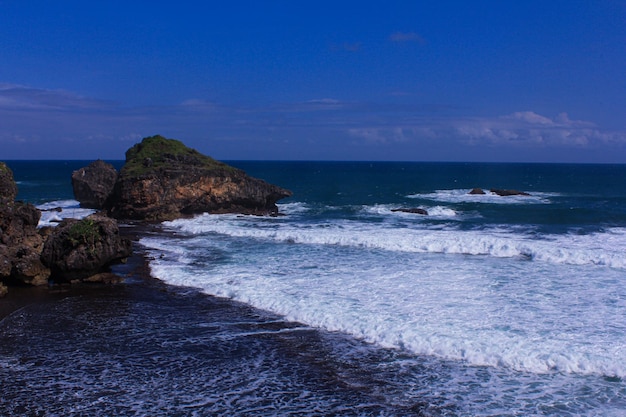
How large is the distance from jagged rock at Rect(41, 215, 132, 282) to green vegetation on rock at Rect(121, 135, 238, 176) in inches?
639

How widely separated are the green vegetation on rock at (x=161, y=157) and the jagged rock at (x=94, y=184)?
2.78 m

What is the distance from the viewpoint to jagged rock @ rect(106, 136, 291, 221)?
33719 mm

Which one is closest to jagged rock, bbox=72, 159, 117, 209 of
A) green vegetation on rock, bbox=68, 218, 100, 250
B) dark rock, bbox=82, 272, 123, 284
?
green vegetation on rock, bbox=68, 218, 100, 250

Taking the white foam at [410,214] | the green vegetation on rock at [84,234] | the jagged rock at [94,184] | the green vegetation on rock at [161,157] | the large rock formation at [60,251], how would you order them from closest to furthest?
the large rock formation at [60,251] < the green vegetation on rock at [84,234] < the green vegetation on rock at [161,157] < the white foam at [410,214] < the jagged rock at [94,184]

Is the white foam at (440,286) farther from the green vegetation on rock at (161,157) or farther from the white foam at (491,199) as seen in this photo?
the white foam at (491,199)

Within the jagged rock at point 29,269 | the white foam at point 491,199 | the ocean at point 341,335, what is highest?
the white foam at point 491,199

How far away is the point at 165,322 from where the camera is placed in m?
14.0

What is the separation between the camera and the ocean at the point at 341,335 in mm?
9797

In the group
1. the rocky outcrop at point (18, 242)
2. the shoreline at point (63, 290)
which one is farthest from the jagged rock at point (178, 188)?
the shoreline at point (63, 290)

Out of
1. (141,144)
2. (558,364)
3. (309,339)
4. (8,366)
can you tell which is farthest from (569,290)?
(141,144)

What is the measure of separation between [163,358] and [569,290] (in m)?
12.5

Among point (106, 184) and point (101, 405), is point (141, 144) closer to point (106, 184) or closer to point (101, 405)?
point (106, 184)

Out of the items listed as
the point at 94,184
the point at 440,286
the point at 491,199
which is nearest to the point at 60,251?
the point at 440,286

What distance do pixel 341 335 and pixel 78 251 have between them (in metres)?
9.56
